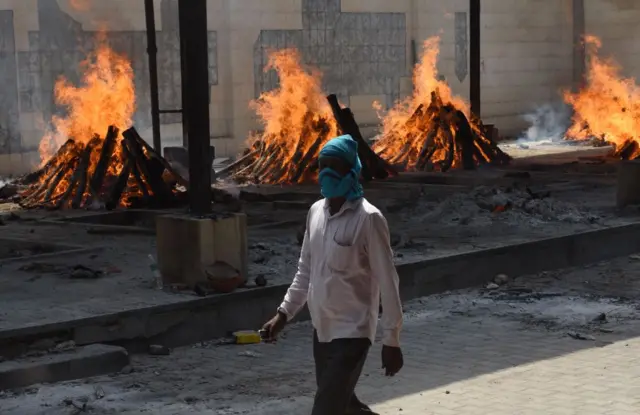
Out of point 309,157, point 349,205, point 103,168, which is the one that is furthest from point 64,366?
point 309,157

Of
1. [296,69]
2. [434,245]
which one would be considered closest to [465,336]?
[434,245]

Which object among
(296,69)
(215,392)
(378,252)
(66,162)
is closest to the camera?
(378,252)

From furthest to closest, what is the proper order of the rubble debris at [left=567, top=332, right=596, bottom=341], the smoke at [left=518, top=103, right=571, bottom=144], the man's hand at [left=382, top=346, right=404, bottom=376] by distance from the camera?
the smoke at [left=518, top=103, right=571, bottom=144]
the rubble debris at [left=567, top=332, right=596, bottom=341]
the man's hand at [left=382, top=346, right=404, bottom=376]

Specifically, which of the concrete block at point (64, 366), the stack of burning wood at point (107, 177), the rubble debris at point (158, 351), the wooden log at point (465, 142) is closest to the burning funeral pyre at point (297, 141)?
the wooden log at point (465, 142)

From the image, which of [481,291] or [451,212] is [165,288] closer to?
[481,291]

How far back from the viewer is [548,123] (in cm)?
3403

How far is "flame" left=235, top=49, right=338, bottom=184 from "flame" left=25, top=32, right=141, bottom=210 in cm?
249

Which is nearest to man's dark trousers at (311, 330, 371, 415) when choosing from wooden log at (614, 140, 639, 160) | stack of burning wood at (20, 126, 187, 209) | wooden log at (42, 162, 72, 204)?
stack of burning wood at (20, 126, 187, 209)

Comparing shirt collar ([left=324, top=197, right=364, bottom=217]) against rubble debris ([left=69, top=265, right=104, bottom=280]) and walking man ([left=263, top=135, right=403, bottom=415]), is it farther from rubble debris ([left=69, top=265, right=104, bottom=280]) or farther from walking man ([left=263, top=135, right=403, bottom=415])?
rubble debris ([left=69, top=265, right=104, bottom=280])

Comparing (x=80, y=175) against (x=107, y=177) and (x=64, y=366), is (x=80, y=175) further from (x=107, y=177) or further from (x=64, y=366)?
(x=64, y=366)

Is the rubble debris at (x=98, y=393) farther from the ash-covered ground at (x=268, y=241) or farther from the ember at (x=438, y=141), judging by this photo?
the ember at (x=438, y=141)

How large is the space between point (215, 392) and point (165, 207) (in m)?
9.05

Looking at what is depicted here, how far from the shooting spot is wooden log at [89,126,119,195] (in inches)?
690

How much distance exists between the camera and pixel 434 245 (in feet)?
41.8
